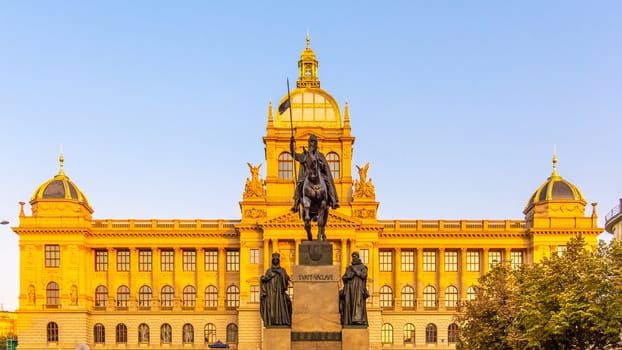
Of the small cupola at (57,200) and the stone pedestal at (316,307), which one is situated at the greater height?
the small cupola at (57,200)

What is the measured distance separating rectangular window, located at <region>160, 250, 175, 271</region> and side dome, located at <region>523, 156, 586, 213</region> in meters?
43.3

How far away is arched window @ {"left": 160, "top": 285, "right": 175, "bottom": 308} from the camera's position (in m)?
118

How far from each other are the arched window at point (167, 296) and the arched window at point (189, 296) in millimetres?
1526

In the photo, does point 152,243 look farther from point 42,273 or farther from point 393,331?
point 393,331

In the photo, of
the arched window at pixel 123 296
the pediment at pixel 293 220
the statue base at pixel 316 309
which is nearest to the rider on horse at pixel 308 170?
the statue base at pixel 316 309

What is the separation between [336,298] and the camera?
33.4 metres

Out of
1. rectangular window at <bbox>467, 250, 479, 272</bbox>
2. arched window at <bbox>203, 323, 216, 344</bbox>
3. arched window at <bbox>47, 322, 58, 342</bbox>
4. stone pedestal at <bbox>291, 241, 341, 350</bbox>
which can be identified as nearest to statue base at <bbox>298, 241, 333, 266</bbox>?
stone pedestal at <bbox>291, 241, 341, 350</bbox>

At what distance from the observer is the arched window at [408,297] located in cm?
11806

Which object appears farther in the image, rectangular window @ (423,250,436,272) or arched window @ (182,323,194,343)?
rectangular window @ (423,250,436,272)

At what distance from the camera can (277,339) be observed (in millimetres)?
33125

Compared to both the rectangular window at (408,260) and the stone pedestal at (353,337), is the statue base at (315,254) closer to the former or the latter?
the stone pedestal at (353,337)

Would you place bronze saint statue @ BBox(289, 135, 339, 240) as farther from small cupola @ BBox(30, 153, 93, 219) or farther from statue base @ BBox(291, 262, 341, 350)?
small cupola @ BBox(30, 153, 93, 219)

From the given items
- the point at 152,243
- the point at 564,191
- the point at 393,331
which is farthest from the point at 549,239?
the point at 152,243

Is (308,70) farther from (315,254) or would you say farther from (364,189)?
(315,254)
